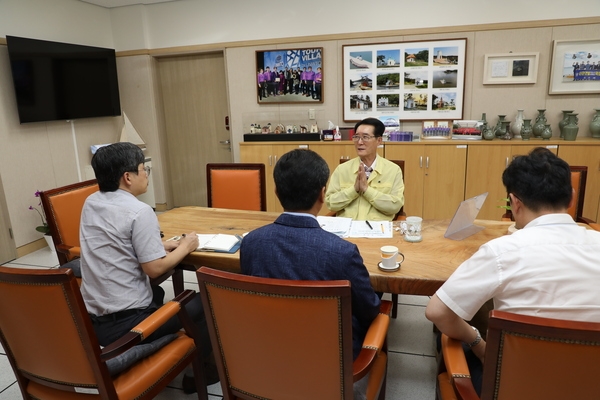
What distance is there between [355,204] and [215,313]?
1.73 metres

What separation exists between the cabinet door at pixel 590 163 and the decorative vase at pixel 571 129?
0.45ft

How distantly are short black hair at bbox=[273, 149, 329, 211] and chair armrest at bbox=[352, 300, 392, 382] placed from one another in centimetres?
49

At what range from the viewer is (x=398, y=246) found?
2.00 metres

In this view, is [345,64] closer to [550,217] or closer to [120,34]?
[120,34]

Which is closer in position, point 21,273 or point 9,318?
point 21,273

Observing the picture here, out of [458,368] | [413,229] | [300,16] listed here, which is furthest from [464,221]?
[300,16]

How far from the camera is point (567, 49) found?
13.4 feet

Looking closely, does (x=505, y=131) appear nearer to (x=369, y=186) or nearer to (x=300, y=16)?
(x=369, y=186)

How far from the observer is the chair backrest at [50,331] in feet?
4.07

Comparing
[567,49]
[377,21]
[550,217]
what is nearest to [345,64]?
[377,21]

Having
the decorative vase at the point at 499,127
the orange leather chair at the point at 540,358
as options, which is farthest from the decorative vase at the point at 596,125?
the orange leather chair at the point at 540,358

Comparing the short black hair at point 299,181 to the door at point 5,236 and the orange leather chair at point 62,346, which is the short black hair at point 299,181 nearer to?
the orange leather chair at point 62,346

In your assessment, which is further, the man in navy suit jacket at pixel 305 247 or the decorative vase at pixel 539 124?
the decorative vase at pixel 539 124

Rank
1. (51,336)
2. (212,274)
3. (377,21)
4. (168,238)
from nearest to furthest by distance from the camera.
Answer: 1. (212,274)
2. (51,336)
3. (168,238)
4. (377,21)
